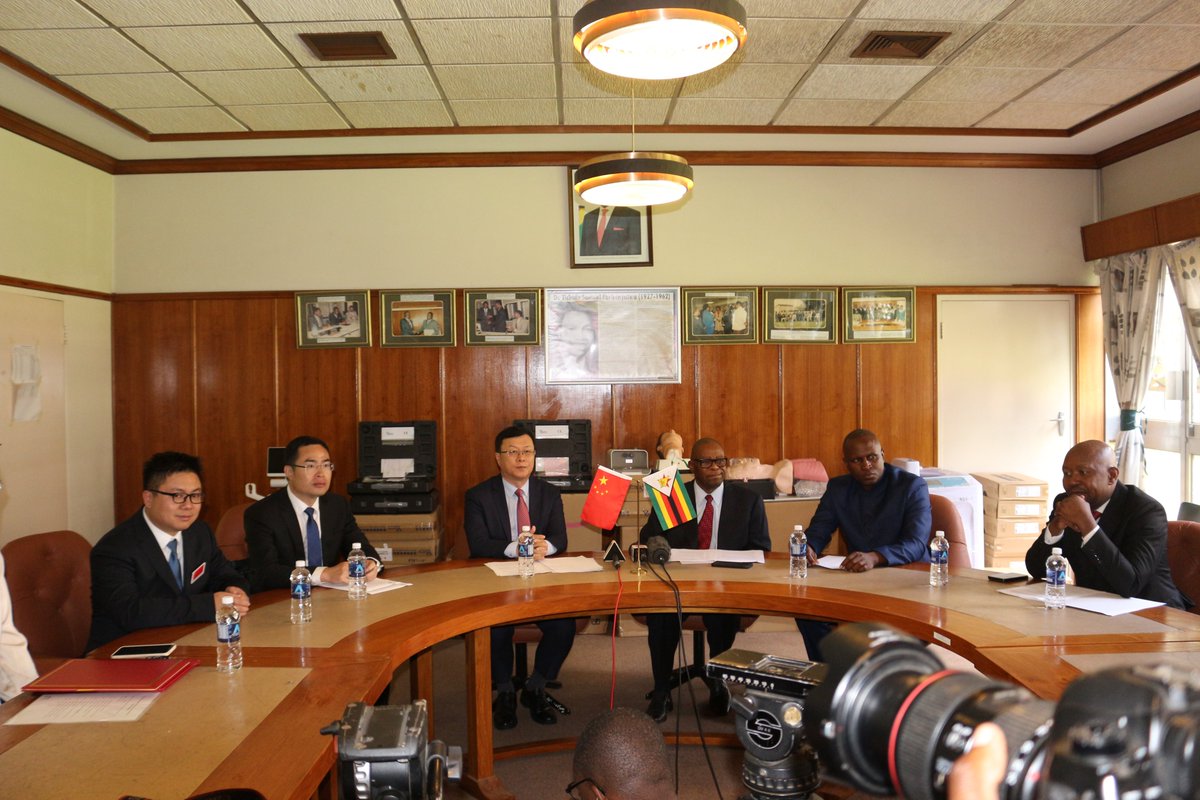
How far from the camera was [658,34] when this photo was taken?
7.72 ft

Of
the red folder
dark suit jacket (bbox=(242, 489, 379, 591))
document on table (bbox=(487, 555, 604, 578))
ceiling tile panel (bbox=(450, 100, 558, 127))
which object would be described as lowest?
document on table (bbox=(487, 555, 604, 578))

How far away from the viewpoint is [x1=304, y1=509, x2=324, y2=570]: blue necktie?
3.70 m

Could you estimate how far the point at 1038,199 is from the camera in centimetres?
638

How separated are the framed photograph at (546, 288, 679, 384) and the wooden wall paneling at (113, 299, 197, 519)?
9.00ft

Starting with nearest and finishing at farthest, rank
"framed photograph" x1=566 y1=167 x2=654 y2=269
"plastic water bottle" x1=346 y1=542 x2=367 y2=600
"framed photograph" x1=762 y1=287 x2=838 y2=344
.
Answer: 1. "plastic water bottle" x1=346 y1=542 x2=367 y2=600
2. "framed photograph" x1=566 y1=167 x2=654 y2=269
3. "framed photograph" x1=762 y1=287 x2=838 y2=344

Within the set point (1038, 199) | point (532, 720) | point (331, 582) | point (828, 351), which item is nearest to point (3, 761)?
point (331, 582)

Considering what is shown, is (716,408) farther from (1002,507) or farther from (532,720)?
(532,720)

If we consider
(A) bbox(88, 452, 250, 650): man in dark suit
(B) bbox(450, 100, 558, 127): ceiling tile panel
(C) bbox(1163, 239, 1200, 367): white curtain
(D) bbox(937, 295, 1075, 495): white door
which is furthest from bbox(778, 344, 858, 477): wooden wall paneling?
(A) bbox(88, 452, 250, 650): man in dark suit

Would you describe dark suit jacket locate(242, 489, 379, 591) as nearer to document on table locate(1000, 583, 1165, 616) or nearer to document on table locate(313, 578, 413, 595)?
document on table locate(313, 578, 413, 595)

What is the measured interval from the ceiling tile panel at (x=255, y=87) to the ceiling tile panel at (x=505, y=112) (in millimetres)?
894

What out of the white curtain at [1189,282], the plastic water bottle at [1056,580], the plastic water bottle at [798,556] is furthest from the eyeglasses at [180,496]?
the white curtain at [1189,282]

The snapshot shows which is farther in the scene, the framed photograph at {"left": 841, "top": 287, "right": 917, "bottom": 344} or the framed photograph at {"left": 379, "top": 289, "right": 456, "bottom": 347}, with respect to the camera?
the framed photograph at {"left": 841, "top": 287, "right": 917, "bottom": 344}

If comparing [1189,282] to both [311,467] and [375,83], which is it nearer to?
[375,83]

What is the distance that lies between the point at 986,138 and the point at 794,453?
2647 mm
